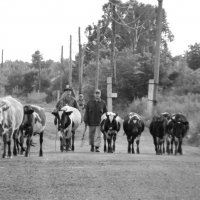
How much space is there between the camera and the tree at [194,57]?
7125 centimetres

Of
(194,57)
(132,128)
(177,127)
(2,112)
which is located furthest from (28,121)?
(194,57)

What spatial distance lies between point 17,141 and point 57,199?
11.4 metres

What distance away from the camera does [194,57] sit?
7194 cm

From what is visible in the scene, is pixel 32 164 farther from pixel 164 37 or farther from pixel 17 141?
pixel 164 37

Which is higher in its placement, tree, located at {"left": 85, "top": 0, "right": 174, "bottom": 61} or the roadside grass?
tree, located at {"left": 85, "top": 0, "right": 174, "bottom": 61}

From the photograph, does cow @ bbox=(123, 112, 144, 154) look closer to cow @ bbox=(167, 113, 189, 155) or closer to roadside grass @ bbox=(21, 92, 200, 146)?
cow @ bbox=(167, 113, 189, 155)

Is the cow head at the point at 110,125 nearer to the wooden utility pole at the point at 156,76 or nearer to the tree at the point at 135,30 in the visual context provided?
the wooden utility pole at the point at 156,76

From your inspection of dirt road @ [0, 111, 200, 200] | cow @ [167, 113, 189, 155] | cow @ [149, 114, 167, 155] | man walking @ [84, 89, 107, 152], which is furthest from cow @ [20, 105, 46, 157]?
cow @ [167, 113, 189, 155]

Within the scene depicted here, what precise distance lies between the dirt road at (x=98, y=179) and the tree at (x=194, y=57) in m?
54.0

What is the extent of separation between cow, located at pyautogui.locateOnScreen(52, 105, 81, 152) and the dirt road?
5335 millimetres

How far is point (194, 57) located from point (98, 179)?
196ft

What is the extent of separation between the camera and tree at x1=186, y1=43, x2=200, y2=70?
7125 cm

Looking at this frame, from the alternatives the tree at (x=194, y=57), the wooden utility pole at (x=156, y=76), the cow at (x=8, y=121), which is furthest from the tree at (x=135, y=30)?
the cow at (x=8, y=121)

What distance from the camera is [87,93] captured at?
186 ft
